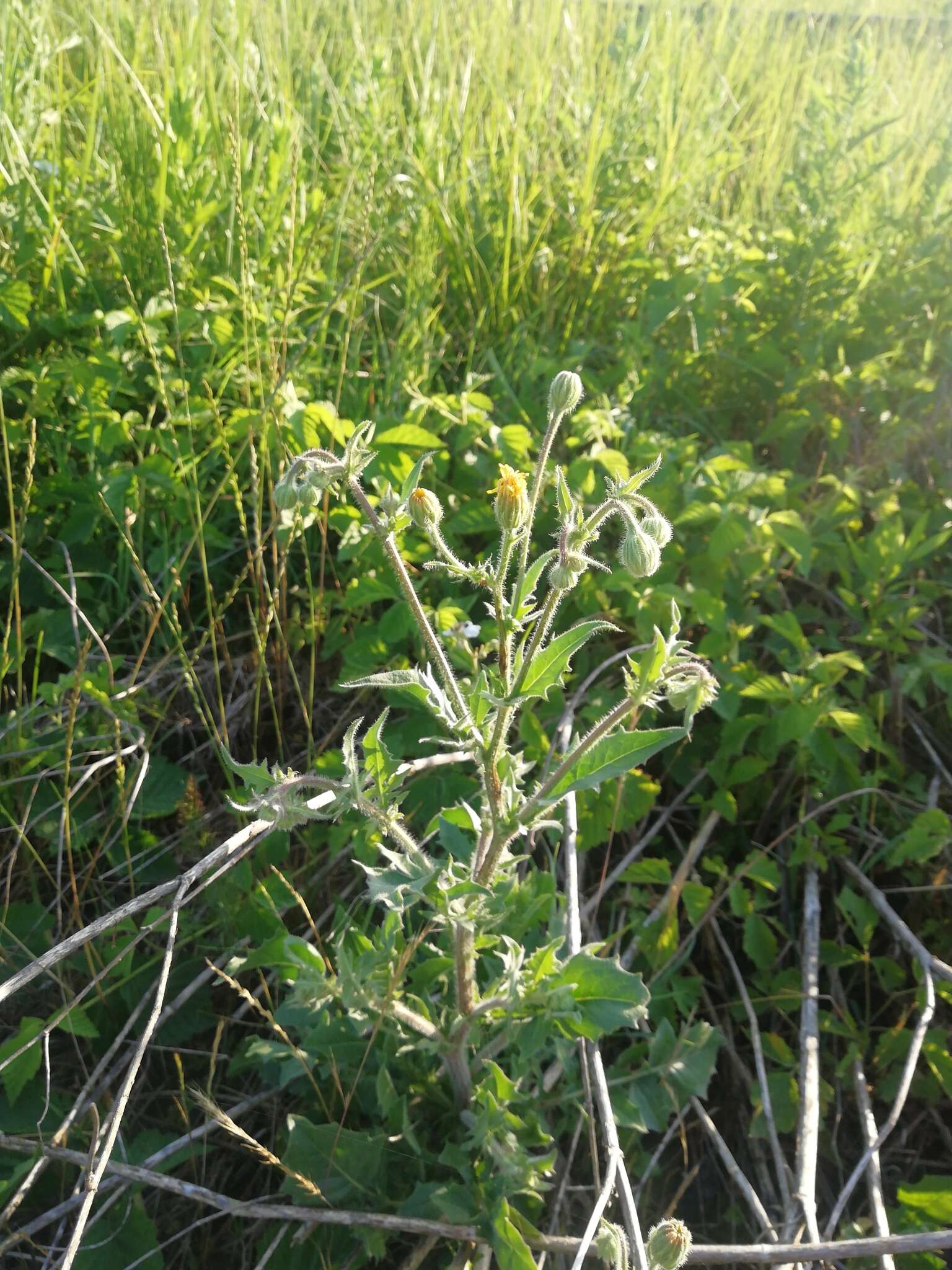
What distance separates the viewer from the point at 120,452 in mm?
2072

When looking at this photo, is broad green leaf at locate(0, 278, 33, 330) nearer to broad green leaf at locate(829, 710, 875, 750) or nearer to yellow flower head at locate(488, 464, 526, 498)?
yellow flower head at locate(488, 464, 526, 498)

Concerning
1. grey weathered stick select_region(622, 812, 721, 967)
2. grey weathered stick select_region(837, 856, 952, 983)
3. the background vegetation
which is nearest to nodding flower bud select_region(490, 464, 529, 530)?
the background vegetation

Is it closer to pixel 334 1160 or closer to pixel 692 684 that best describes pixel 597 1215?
pixel 334 1160

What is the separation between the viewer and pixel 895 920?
5.73ft

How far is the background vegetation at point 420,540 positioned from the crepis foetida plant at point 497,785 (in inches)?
4.9

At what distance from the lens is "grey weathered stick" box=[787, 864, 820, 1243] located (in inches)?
55.7

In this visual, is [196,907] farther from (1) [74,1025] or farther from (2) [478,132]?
(2) [478,132]

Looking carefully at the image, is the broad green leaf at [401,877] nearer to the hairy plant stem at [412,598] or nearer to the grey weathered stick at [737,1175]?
the hairy plant stem at [412,598]

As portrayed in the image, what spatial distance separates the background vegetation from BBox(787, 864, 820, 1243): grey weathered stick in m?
0.05

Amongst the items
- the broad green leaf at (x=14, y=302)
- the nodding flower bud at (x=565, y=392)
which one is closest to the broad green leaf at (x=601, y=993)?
the nodding flower bud at (x=565, y=392)

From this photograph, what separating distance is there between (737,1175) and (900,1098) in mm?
277

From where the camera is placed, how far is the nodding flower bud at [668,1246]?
1.06 meters

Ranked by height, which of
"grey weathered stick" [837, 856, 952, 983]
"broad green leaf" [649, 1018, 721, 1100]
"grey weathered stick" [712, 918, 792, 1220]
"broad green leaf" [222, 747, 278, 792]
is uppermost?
"broad green leaf" [222, 747, 278, 792]

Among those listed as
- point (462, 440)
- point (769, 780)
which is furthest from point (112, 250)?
point (769, 780)
